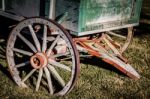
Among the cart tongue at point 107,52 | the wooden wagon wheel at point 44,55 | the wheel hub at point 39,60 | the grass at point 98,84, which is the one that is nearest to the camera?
the wooden wagon wheel at point 44,55

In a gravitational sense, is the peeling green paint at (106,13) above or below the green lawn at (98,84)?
above

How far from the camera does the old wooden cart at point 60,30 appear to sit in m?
4.11

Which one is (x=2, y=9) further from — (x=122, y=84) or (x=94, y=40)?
(x=122, y=84)

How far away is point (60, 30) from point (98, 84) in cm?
129

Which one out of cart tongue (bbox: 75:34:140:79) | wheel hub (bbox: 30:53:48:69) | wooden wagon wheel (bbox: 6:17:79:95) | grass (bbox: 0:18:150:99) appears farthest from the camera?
cart tongue (bbox: 75:34:140:79)

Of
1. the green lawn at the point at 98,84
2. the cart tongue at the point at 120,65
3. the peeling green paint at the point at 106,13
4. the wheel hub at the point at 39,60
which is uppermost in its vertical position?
the peeling green paint at the point at 106,13

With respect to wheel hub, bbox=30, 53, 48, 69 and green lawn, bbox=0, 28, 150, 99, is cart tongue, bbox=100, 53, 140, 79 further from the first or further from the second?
wheel hub, bbox=30, 53, 48, 69

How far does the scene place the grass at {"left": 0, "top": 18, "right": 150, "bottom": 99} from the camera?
4.42 m

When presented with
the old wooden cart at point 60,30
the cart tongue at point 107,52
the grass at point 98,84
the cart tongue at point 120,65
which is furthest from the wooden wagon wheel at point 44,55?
the cart tongue at point 120,65

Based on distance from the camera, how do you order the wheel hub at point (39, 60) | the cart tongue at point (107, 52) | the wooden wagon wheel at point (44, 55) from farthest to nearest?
1. the cart tongue at point (107, 52)
2. the wheel hub at point (39, 60)
3. the wooden wagon wheel at point (44, 55)

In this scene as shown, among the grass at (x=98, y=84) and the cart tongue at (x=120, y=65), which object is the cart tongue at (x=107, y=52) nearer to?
the cart tongue at (x=120, y=65)

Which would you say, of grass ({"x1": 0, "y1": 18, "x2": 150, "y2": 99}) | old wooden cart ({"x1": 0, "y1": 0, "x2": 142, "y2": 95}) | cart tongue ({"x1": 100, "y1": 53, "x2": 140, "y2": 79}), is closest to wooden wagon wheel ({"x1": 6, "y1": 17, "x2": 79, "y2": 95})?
old wooden cart ({"x1": 0, "y1": 0, "x2": 142, "y2": 95})

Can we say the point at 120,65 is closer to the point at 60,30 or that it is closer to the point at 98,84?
the point at 98,84

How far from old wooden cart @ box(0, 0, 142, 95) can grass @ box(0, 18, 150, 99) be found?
147mm
